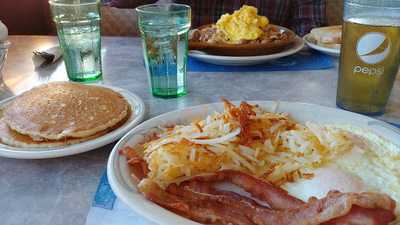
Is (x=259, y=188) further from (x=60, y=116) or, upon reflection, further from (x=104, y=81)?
(x=104, y=81)

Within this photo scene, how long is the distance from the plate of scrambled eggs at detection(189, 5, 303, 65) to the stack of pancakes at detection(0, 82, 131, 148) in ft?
1.69

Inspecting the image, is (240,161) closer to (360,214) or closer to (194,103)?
(360,214)

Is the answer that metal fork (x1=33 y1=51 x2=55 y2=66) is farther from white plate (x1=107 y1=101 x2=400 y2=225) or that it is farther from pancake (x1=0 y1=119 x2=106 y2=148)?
white plate (x1=107 y1=101 x2=400 y2=225)

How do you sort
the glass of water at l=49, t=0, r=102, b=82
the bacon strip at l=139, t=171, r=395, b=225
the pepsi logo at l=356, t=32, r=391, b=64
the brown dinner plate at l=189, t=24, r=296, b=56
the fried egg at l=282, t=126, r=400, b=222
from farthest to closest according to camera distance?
the brown dinner plate at l=189, t=24, r=296, b=56, the glass of water at l=49, t=0, r=102, b=82, the pepsi logo at l=356, t=32, r=391, b=64, the fried egg at l=282, t=126, r=400, b=222, the bacon strip at l=139, t=171, r=395, b=225

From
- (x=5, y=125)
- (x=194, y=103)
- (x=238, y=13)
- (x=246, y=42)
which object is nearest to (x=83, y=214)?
(x=5, y=125)

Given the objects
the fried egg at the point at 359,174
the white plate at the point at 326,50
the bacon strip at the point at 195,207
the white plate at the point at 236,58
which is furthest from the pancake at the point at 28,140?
the white plate at the point at 326,50

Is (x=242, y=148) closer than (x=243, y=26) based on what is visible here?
Yes

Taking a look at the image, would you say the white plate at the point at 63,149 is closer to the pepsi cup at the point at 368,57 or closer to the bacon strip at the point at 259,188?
the bacon strip at the point at 259,188

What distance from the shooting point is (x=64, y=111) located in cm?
97

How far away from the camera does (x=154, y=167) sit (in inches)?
29.1

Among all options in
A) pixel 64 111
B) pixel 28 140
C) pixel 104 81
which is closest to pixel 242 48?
pixel 104 81

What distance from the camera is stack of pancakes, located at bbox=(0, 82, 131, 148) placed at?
0.90 meters

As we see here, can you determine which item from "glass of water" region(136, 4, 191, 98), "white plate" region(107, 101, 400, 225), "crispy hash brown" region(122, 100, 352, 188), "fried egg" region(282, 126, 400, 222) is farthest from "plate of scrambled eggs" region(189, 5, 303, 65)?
"fried egg" region(282, 126, 400, 222)

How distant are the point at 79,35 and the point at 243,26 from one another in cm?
60
